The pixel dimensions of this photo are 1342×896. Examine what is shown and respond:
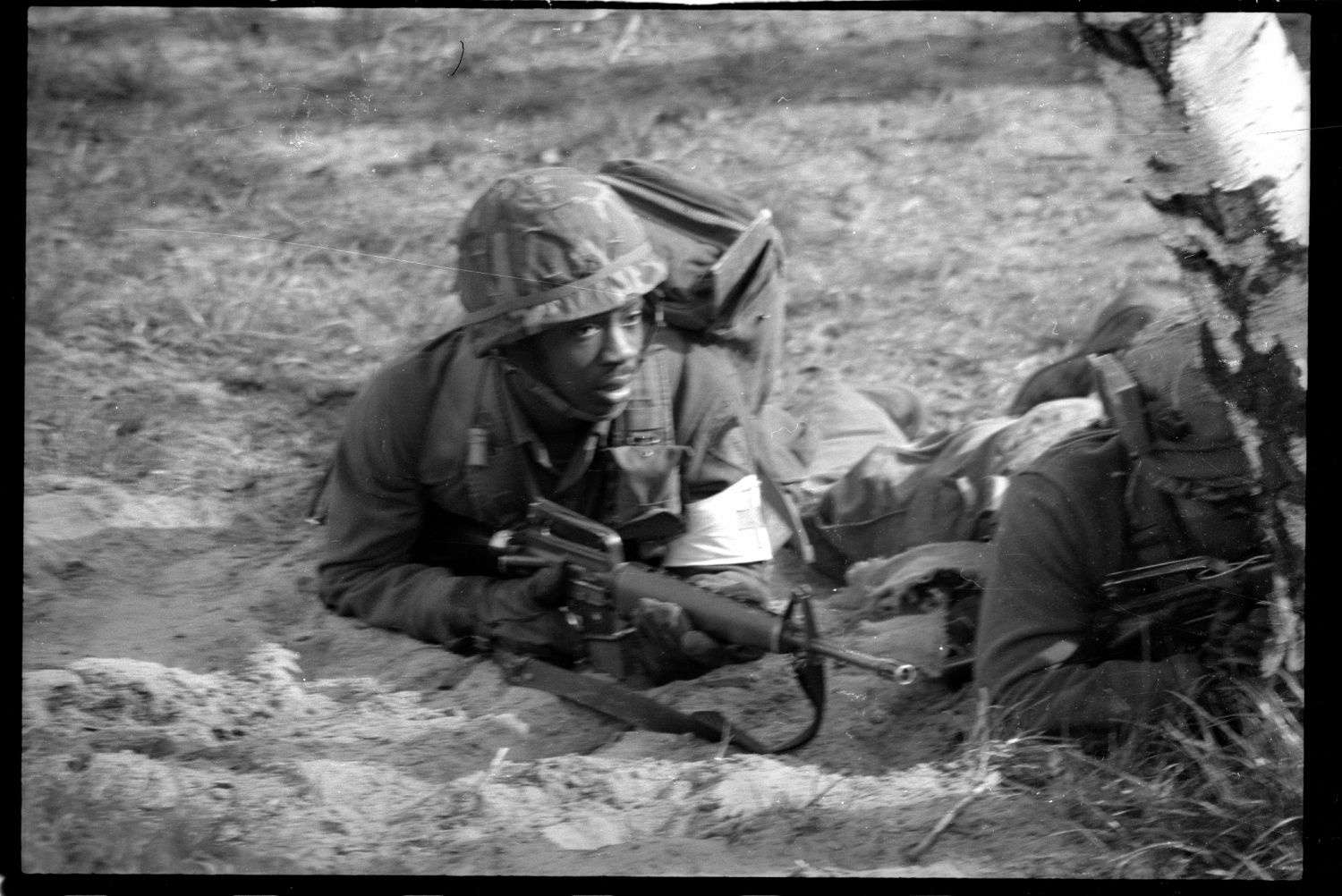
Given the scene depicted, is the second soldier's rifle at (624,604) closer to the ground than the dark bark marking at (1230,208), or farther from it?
closer to the ground

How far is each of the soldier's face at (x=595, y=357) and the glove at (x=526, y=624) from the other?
1.52 feet

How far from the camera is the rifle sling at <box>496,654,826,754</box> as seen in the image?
348cm

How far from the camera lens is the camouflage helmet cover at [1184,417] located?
11.3ft

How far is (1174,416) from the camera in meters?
3.44

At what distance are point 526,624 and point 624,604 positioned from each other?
0.29 m

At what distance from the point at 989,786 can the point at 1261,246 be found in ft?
4.97

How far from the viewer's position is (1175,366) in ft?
11.4

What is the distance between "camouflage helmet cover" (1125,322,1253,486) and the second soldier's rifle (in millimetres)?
849

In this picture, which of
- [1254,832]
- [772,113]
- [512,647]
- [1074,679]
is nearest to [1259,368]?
[1074,679]

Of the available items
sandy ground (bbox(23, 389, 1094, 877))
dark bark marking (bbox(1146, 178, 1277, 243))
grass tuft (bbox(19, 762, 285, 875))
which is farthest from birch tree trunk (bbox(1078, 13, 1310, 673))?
grass tuft (bbox(19, 762, 285, 875))

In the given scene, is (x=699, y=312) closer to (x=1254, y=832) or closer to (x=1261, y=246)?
(x=1261, y=246)

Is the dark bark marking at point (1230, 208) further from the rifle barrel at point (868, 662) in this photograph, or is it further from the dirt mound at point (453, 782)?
the dirt mound at point (453, 782)

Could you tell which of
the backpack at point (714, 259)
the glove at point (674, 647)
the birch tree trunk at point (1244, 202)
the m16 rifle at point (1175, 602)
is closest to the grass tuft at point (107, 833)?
the glove at point (674, 647)

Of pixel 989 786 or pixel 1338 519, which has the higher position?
pixel 1338 519
